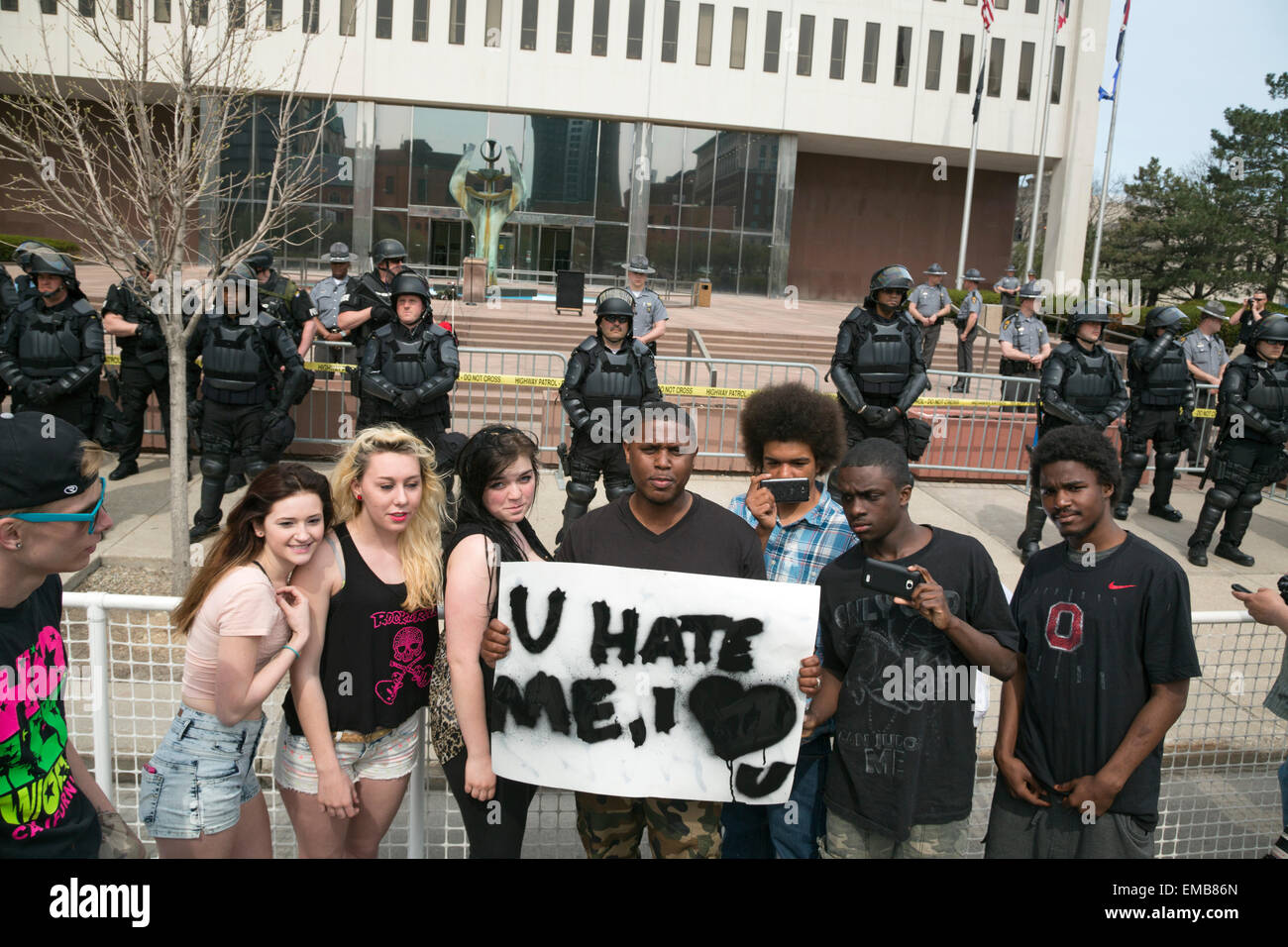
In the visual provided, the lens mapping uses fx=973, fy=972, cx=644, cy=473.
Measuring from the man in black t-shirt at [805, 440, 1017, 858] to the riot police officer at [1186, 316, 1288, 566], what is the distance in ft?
21.0

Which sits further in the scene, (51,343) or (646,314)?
(646,314)

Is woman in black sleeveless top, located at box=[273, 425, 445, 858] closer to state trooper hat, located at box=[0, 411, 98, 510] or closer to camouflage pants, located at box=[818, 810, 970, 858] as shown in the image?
state trooper hat, located at box=[0, 411, 98, 510]

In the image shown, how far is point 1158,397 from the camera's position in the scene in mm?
9312

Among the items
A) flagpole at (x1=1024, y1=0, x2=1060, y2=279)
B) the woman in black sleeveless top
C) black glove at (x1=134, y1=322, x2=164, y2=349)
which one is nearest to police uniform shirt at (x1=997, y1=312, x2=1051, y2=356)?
black glove at (x1=134, y1=322, x2=164, y2=349)

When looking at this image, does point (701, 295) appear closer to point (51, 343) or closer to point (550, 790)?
point (51, 343)

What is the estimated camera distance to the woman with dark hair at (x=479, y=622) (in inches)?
115

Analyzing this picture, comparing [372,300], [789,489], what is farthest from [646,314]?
[789,489]

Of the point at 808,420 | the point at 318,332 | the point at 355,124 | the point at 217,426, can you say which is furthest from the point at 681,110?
the point at 808,420

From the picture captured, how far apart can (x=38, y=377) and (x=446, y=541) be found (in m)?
6.33

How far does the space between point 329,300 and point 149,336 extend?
279 cm

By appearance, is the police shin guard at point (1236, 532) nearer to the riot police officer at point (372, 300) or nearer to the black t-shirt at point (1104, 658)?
the black t-shirt at point (1104, 658)

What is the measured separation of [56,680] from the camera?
229 cm
